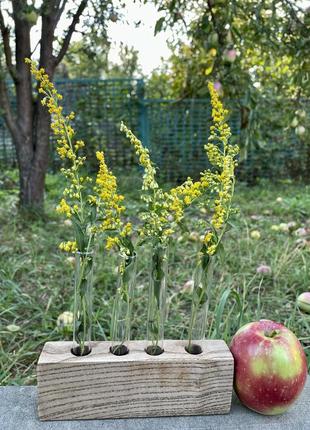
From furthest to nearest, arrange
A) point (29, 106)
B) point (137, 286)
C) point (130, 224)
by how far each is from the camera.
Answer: point (29, 106) < point (137, 286) < point (130, 224)

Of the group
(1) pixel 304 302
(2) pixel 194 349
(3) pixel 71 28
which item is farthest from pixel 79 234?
(3) pixel 71 28

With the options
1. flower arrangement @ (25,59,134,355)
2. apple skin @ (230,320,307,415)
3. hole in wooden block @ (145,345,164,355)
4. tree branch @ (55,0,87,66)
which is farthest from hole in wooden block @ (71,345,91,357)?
tree branch @ (55,0,87,66)

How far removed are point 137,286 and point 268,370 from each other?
136 centimetres

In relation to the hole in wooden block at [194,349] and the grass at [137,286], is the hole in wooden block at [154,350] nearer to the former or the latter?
the hole in wooden block at [194,349]

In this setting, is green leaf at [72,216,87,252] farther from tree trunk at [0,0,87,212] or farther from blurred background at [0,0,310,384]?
tree trunk at [0,0,87,212]

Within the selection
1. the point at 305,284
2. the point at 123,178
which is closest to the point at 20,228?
the point at 305,284

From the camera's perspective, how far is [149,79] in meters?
6.14

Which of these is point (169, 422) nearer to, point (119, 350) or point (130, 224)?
point (119, 350)

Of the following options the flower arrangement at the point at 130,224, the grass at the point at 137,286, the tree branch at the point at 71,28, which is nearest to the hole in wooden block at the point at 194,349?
the flower arrangement at the point at 130,224

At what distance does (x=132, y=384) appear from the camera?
0.85m

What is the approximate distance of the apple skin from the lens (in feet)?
2.73

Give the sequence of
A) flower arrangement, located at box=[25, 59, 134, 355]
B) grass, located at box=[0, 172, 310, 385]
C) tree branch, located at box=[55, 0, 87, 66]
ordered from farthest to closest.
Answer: tree branch, located at box=[55, 0, 87, 66] → grass, located at box=[0, 172, 310, 385] → flower arrangement, located at box=[25, 59, 134, 355]

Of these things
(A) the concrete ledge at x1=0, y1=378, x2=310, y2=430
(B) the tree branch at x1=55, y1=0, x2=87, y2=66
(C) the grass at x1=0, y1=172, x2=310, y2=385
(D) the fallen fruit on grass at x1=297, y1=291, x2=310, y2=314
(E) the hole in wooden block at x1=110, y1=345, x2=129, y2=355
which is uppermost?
(B) the tree branch at x1=55, y1=0, x2=87, y2=66

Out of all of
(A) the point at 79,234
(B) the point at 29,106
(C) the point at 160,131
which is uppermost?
(B) the point at 29,106
